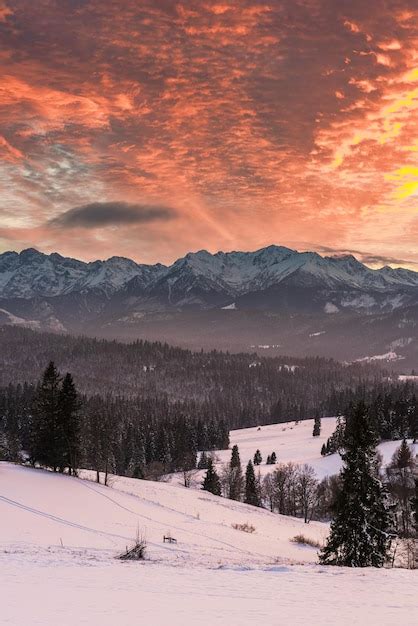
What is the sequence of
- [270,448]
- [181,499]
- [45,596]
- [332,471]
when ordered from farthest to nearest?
[270,448]
[332,471]
[181,499]
[45,596]

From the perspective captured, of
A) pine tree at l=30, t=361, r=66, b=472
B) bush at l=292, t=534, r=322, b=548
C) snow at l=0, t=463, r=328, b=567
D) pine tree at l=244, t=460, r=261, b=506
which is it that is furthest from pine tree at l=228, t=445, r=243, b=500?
bush at l=292, t=534, r=322, b=548

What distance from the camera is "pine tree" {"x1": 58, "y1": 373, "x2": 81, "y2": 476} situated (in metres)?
65.4

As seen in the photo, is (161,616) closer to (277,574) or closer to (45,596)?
(45,596)

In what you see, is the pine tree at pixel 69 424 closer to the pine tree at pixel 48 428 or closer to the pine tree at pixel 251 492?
the pine tree at pixel 48 428

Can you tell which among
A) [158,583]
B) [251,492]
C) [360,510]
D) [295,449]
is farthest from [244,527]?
[295,449]

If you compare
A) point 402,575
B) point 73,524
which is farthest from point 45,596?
point 73,524

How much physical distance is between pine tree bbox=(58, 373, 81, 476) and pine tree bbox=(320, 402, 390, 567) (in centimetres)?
4006

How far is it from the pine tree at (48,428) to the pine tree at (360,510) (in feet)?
133

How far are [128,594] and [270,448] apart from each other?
152m

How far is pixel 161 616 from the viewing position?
1469cm

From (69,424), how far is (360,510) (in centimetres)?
4366

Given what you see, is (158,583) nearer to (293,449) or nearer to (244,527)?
(244,527)

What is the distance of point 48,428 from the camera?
6556cm

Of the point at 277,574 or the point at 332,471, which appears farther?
the point at 332,471
